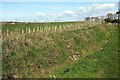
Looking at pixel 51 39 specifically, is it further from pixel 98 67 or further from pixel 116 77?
pixel 116 77

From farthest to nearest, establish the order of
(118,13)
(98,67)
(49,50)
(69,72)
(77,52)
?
(118,13) → (77,52) → (49,50) → (98,67) → (69,72)

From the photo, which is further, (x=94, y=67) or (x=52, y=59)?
(x=52, y=59)

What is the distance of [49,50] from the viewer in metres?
34.8

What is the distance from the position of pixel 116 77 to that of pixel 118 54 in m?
11.3

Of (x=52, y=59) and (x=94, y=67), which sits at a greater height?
(x=52, y=59)

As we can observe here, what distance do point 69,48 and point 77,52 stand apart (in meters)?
1.34

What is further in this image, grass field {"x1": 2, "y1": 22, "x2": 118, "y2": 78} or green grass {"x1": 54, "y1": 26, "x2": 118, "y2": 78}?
grass field {"x1": 2, "y1": 22, "x2": 118, "y2": 78}

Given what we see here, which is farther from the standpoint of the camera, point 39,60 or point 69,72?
point 39,60

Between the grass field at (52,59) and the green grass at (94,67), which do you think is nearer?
the green grass at (94,67)

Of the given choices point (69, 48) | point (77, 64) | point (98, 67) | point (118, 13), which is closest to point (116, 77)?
point (98, 67)

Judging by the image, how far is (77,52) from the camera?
38281 mm

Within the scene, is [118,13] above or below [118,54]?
above

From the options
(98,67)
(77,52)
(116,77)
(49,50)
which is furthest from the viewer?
(77,52)

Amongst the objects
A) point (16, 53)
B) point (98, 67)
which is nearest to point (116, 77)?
point (98, 67)
